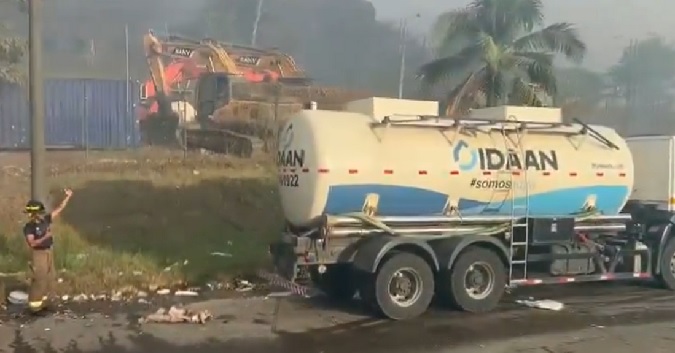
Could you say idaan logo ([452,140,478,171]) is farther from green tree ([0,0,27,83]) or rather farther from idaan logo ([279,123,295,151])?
green tree ([0,0,27,83])

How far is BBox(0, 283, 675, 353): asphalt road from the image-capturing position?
29.8 ft

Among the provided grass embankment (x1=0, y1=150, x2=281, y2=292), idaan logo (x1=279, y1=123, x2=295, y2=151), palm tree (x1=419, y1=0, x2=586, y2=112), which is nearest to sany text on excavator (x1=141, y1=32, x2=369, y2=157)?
grass embankment (x1=0, y1=150, x2=281, y2=292)

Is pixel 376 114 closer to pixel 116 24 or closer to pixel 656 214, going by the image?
pixel 656 214

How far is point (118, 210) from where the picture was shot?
17.1 metres

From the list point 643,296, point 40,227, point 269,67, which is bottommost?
point 643,296

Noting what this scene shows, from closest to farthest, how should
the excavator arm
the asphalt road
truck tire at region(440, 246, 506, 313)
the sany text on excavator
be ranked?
the asphalt road, truck tire at region(440, 246, 506, 313), the sany text on excavator, the excavator arm

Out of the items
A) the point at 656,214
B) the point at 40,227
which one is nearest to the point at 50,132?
the point at 40,227

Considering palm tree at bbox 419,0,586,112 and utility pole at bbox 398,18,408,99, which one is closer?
palm tree at bbox 419,0,586,112

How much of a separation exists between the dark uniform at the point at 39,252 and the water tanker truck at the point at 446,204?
2976 millimetres

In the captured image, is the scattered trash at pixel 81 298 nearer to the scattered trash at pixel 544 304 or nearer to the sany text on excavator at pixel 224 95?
the scattered trash at pixel 544 304

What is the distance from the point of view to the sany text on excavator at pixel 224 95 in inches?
1055

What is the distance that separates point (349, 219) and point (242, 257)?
4657 millimetres

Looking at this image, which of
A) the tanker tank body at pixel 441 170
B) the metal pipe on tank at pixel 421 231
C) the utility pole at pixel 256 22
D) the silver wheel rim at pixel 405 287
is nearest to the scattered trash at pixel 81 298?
the tanker tank body at pixel 441 170

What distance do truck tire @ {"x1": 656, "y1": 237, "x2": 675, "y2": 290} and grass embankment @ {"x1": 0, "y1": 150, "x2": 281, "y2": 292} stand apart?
6494 mm
